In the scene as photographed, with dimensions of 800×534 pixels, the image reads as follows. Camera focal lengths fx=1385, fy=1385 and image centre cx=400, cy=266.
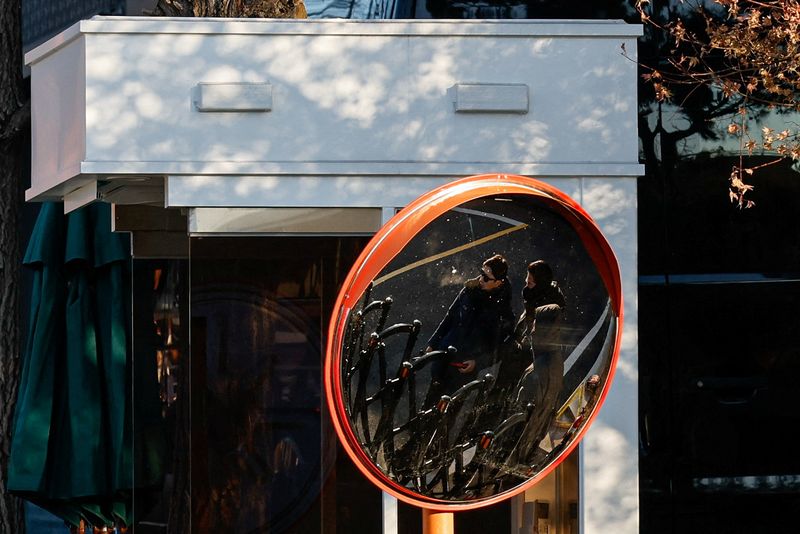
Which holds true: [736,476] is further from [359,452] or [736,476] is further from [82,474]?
[359,452]

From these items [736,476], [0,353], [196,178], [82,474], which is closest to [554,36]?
[196,178]

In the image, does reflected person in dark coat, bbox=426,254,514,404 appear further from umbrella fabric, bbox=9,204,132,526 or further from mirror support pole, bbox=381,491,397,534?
umbrella fabric, bbox=9,204,132,526

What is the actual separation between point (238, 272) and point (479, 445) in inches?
98.2

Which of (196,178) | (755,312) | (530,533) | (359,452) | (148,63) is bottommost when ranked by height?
(530,533)

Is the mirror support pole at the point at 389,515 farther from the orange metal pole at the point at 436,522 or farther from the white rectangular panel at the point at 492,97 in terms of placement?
the orange metal pole at the point at 436,522

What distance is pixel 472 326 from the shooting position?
11.1 feet

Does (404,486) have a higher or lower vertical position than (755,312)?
lower

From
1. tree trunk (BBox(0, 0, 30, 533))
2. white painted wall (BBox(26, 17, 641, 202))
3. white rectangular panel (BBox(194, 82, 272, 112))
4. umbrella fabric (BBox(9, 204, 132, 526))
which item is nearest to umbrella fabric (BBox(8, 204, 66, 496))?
umbrella fabric (BBox(9, 204, 132, 526))

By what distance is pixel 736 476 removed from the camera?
7023 millimetres

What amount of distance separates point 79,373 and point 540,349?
13.2 ft

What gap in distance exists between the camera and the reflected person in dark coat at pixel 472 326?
11.1ft

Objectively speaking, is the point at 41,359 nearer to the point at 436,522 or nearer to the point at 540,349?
the point at 436,522

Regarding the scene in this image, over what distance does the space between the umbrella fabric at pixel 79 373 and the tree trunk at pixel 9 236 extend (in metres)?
1.11

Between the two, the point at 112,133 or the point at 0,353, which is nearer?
the point at 112,133
